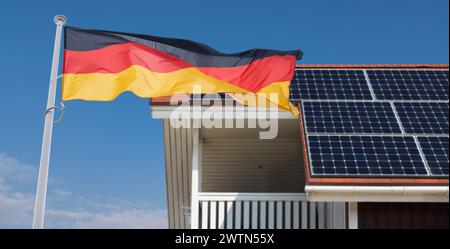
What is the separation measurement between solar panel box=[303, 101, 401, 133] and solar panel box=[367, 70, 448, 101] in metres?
0.78

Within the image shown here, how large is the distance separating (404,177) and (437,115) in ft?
9.73

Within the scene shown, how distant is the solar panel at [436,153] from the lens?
10883 millimetres

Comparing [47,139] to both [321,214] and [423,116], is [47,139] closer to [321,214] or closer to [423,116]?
[321,214]

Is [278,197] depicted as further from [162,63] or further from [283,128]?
[162,63]

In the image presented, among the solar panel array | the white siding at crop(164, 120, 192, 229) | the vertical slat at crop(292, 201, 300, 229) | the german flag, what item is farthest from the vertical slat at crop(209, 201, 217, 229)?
the german flag

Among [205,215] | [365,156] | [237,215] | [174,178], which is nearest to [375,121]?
[365,156]

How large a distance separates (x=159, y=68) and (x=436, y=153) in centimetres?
575

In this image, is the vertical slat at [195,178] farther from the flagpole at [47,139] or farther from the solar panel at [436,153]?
the solar panel at [436,153]

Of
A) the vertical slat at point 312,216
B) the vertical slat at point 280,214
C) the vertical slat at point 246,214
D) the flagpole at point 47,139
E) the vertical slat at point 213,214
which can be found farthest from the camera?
the vertical slat at point 312,216

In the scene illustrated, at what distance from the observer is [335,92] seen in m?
14.1

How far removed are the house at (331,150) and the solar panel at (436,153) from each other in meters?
0.02

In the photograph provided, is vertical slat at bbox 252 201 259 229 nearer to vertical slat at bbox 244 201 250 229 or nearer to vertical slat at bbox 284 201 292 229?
vertical slat at bbox 244 201 250 229

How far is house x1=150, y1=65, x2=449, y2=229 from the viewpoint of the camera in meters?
10.7

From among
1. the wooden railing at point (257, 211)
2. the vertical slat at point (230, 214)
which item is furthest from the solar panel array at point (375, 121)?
the vertical slat at point (230, 214)
